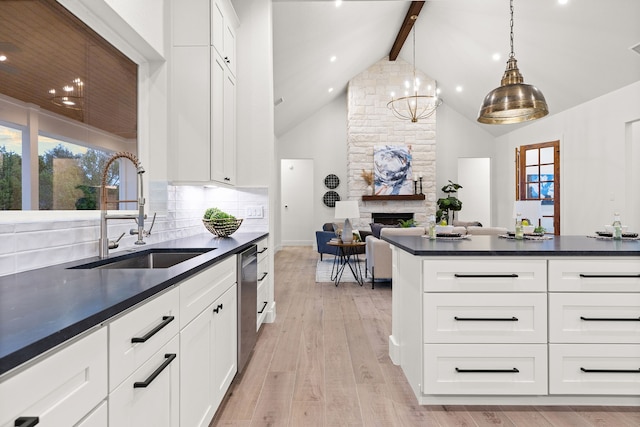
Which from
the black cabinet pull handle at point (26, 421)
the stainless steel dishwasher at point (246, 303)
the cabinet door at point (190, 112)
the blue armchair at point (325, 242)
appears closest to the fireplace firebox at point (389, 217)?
the blue armchair at point (325, 242)

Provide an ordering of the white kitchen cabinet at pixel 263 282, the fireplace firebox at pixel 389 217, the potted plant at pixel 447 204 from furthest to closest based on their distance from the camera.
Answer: the fireplace firebox at pixel 389 217 < the potted plant at pixel 447 204 < the white kitchen cabinet at pixel 263 282

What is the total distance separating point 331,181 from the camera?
916 cm

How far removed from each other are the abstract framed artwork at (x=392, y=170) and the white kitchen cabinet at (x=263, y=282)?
17.9 ft

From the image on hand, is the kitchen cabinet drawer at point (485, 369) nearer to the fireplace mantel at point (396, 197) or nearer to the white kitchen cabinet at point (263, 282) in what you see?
the white kitchen cabinet at point (263, 282)

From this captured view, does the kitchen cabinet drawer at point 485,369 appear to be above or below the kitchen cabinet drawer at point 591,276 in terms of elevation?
below

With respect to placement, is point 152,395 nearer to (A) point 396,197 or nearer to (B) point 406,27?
(B) point 406,27

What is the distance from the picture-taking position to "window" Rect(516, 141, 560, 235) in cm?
673

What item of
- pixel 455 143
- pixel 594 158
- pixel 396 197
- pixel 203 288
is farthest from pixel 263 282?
pixel 455 143

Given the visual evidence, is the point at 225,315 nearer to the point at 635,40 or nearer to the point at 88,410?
the point at 88,410

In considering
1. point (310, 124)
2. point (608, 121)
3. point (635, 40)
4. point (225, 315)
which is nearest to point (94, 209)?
point (225, 315)

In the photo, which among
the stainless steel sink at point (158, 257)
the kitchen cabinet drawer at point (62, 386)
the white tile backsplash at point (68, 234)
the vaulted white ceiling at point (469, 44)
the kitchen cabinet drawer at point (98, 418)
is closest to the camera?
the kitchen cabinet drawer at point (62, 386)

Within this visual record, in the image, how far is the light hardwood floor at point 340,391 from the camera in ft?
6.14

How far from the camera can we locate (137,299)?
96cm

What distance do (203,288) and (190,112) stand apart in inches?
61.6
